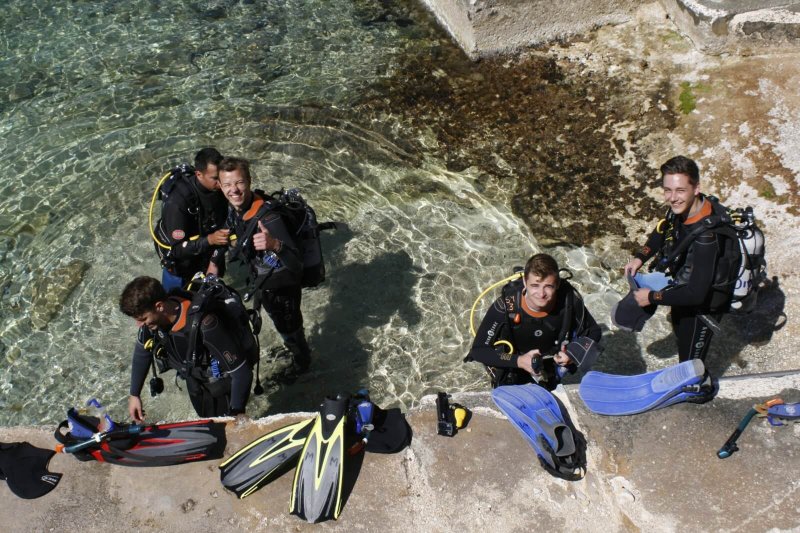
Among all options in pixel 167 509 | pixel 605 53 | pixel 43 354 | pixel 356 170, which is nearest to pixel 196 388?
pixel 167 509

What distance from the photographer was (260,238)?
4.71 m

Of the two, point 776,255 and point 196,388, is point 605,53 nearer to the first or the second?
point 776,255

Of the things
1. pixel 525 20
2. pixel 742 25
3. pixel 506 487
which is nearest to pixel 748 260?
pixel 506 487

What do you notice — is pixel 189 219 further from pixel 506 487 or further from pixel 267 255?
pixel 506 487

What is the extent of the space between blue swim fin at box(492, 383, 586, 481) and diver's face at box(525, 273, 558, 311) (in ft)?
1.98

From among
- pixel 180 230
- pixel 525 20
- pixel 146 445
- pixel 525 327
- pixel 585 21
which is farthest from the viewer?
pixel 585 21

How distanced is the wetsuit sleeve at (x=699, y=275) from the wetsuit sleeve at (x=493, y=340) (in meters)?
1.15

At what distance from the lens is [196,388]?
4.67 metres

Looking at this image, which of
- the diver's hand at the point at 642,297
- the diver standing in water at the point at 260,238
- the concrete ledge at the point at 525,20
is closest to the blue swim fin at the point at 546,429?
the diver's hand at the point at 642,297

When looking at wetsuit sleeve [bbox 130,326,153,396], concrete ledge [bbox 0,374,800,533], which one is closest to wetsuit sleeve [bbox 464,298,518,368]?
concrete ledge [bbox 0,374,800,533]

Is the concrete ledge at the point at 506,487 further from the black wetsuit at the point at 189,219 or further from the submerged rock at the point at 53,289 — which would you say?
the submerged rock at the point at 53,289

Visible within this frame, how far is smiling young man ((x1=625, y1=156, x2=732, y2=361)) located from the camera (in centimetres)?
447

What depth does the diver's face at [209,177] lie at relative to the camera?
5.23 meters

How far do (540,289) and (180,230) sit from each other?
281 centimetres
